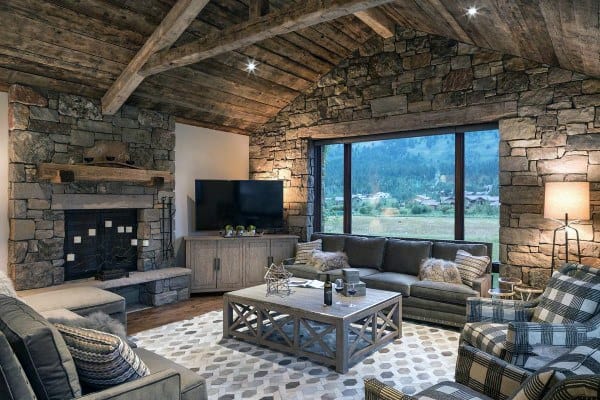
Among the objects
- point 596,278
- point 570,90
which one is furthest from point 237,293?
point 570,90

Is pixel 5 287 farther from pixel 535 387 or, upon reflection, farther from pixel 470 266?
pixel 470 266

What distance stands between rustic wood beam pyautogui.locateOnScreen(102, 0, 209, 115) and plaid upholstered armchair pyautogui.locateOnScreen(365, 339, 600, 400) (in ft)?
11.3

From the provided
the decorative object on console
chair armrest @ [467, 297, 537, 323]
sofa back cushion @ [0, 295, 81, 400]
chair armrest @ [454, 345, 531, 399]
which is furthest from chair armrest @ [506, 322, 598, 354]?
sofa back cushion @ [0, 295, 81, 400]

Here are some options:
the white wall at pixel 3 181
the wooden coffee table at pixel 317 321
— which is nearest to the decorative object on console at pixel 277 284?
the wooden coffee table at pixel 317 321

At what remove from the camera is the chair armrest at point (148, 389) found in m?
1.61

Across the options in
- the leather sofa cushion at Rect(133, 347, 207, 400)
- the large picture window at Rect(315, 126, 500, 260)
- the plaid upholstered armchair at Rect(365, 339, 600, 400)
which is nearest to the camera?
the plaid upholstered armchair at Rect(365, 339, 600, 400)

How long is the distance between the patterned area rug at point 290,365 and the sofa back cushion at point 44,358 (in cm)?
137

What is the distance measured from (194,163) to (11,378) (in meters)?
Answer: 4.83

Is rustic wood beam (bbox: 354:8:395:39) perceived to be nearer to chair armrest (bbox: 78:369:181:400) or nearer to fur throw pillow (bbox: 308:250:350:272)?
fur throw pillow (bbox: 308:250:350:272)

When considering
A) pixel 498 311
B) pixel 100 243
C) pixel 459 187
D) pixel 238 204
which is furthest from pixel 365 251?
pixel 100 243

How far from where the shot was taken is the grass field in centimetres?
495

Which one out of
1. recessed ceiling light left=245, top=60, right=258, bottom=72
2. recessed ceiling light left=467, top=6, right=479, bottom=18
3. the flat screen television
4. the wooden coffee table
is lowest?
the wooden coffee table

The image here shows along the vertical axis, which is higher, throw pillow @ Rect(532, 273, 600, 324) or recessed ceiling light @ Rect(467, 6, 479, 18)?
recessed ceiling light @ Rect(467, 6, 479, 18)

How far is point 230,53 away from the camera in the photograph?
4.91 m
